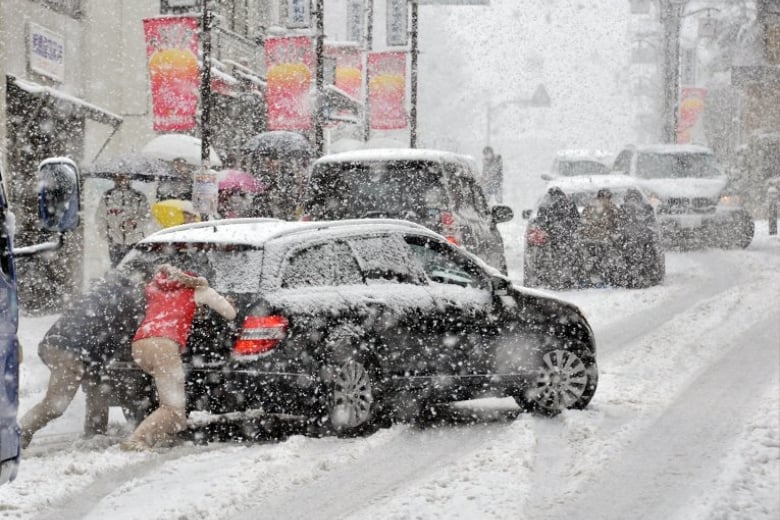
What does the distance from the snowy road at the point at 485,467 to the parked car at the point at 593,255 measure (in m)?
7.43

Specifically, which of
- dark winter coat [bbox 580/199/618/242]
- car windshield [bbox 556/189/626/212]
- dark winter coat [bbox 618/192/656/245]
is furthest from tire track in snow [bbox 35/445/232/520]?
car windshield [bbox 556/189/626/212]

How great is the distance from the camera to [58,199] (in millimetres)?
6082

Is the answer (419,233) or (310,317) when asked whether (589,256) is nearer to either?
(419,233)

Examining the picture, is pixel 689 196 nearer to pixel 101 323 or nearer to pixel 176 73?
pixel 176 73

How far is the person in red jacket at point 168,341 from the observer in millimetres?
8266

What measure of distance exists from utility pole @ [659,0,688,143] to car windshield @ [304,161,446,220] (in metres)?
27.8

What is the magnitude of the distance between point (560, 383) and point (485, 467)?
2.30 m

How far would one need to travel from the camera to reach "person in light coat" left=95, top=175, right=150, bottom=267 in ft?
52.6

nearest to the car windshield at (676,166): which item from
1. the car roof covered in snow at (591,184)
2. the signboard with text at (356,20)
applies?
the car roof covered in snow at (591,184)

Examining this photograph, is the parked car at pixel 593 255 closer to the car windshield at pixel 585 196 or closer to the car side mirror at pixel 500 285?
the car windshield at pixel 585 196

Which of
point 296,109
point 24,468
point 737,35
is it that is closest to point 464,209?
point 24,468

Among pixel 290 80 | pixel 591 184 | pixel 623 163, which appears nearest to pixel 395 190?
pixel 591 184

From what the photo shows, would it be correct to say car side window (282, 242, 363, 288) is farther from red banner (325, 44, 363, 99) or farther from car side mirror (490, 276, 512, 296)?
red banner (325, 44, 363, 99)

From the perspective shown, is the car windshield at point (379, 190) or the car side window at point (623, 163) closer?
the car windshield at point (379, 190)
